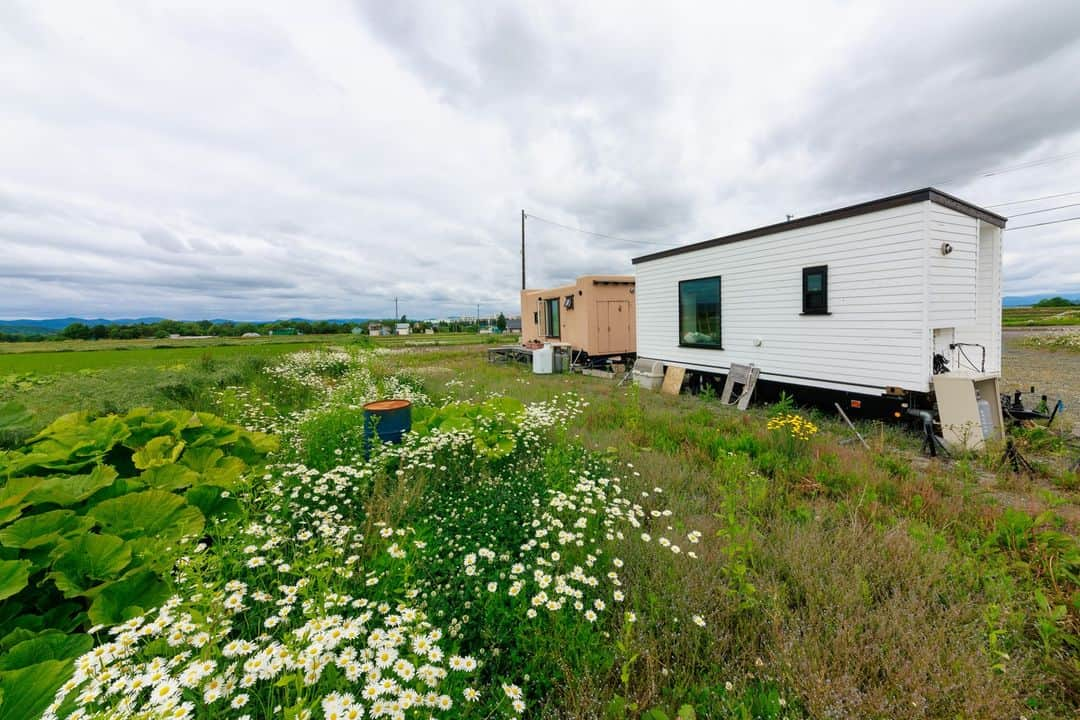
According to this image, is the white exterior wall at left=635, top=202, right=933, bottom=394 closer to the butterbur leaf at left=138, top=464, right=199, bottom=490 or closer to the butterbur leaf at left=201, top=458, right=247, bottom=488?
the butterbur leaf at left=201, top=458, right=247, bottom=488

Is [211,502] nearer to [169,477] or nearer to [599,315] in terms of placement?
[169,477]

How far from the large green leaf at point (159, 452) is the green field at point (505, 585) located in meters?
0.06

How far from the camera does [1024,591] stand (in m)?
2.28

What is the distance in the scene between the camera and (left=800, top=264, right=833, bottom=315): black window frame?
6293mm

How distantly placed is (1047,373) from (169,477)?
16.9m

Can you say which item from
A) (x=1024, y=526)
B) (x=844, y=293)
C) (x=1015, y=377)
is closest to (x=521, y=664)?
(x=1024, y=526)

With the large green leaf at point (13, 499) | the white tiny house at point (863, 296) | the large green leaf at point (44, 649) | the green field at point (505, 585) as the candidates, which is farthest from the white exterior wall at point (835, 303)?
the large green leaf at point (13, 499)

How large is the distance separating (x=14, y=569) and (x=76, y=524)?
1.46ft

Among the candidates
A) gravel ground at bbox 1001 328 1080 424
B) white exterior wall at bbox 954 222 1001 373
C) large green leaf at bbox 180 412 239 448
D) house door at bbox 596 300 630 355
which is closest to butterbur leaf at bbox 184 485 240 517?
large green leaf at bbox 180 412 239 448

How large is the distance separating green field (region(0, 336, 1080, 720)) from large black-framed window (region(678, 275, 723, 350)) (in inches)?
189

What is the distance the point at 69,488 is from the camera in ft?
7.04

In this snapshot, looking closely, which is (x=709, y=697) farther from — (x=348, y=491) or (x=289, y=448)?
(x=289, y=448)

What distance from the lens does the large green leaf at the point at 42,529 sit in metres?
1.70

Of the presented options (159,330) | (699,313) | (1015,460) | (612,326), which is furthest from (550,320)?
(159,330)
